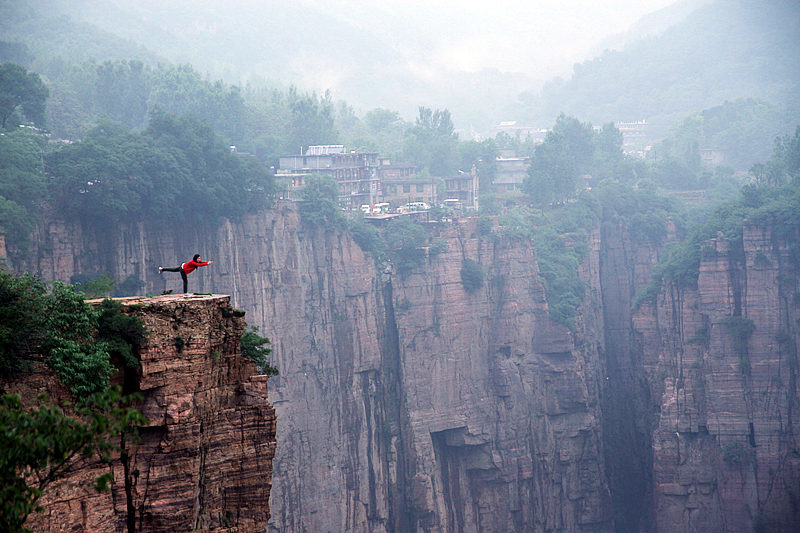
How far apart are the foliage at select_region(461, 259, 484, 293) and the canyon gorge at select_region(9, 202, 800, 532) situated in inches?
11.9

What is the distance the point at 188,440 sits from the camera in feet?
40.9

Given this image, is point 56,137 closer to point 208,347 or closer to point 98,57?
point 98,57

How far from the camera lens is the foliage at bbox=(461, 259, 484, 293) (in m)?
43.3

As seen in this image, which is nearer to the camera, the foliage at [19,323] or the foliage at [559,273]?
the foliage at [19,323]

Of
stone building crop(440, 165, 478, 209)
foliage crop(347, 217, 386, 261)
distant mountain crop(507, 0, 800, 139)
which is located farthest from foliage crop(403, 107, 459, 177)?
distant mountain crop(507, 0, 800, 139)

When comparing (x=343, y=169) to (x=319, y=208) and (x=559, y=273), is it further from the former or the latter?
(x=559, y=273)

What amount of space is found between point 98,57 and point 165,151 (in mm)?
40360

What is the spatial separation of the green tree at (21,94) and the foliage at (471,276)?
18791mm

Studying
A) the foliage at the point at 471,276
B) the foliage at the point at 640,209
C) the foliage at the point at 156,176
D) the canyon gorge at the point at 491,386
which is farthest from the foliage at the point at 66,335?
the foliage at the point at 640,209

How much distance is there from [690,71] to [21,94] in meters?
94.6

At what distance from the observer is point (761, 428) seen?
131 ft

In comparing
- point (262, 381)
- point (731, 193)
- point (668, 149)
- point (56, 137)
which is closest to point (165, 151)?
point (56, 137)

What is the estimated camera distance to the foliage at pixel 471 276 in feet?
142

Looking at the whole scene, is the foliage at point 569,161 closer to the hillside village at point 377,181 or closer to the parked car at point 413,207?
the hillside village at point 377,181
